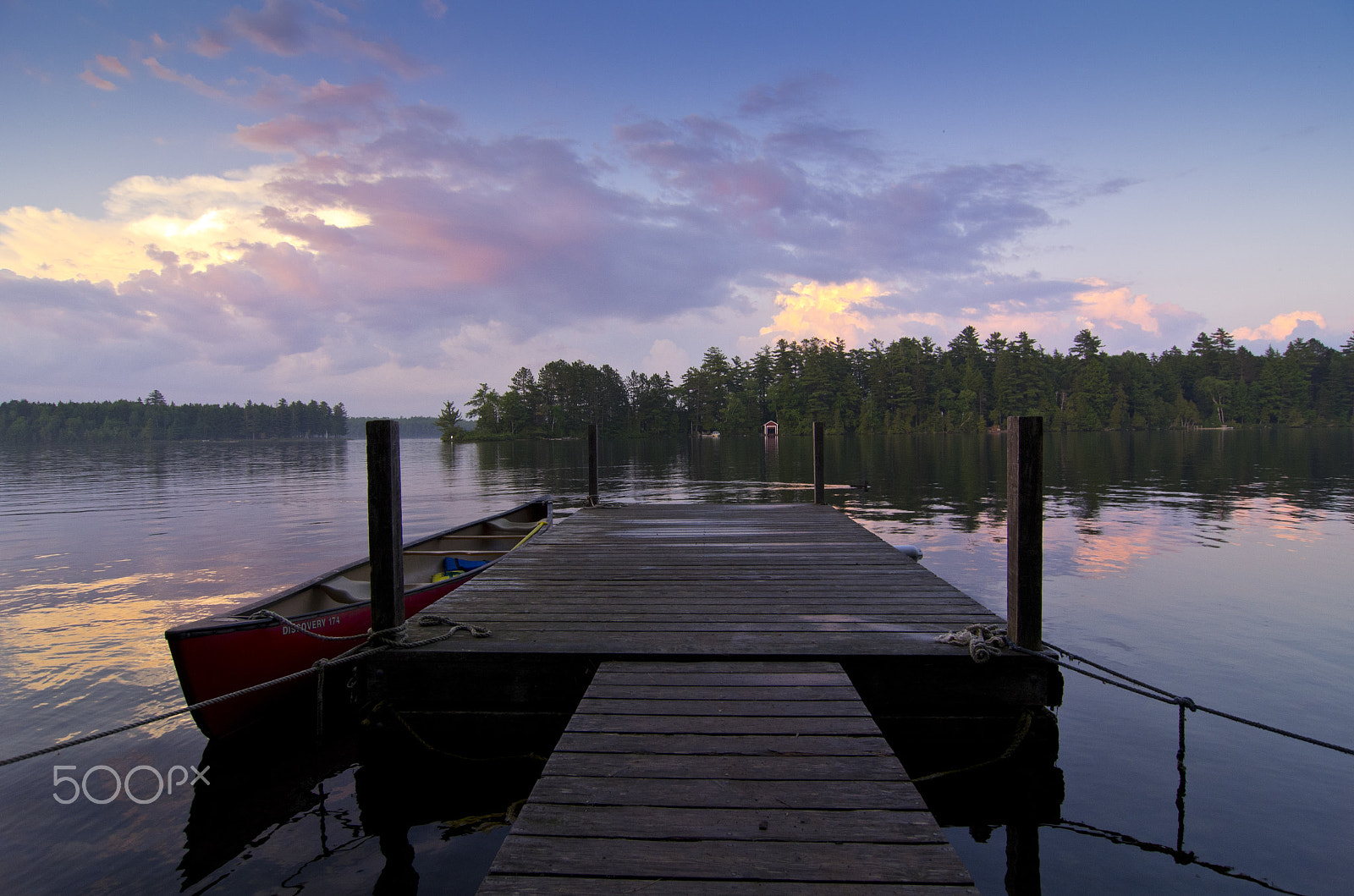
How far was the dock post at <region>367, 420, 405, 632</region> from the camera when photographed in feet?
15.4

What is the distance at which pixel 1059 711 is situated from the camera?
638 centimetres

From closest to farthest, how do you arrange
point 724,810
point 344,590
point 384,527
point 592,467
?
point 724,810, point 384,527, point 344,590, point 592,467

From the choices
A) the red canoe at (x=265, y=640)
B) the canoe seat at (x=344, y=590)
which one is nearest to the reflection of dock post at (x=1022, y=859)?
the red canoe at (x=265, y=640)

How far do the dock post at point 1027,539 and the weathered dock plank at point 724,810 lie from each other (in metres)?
1.50

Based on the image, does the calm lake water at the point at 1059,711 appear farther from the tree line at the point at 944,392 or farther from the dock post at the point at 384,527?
the tree line at the point at 944,392

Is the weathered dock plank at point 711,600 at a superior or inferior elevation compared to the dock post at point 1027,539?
inferior

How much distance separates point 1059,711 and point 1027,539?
313 cm

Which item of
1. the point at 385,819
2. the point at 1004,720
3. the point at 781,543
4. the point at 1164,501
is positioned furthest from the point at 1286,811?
the point at 1164,501

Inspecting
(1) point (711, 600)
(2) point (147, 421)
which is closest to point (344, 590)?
(1) point (711, 600)

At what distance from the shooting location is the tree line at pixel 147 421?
144m

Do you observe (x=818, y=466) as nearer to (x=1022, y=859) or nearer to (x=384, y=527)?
(x=1022, y=859)

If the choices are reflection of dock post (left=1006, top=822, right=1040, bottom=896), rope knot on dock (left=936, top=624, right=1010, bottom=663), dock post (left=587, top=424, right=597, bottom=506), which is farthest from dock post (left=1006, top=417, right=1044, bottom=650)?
dock post (left=587, top=424, right=597, bottom=506)

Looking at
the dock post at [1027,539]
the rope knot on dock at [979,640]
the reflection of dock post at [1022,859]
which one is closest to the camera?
the reflection of dock post at [1022,859]

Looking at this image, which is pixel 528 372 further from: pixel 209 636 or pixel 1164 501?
pixel 209 636
